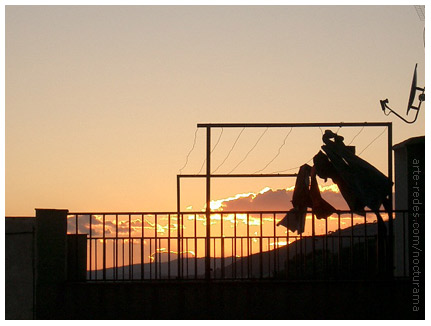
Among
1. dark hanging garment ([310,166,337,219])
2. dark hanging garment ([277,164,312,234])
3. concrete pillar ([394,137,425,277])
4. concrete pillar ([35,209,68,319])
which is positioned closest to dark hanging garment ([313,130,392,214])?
dark hanging garment ([310,166,337,219])

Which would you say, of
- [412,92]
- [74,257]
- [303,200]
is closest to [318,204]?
[303,200]

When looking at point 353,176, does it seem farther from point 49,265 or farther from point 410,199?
point 49,265

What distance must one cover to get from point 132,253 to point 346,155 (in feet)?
13.1

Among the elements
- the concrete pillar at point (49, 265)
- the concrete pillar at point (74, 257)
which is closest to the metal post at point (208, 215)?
the concrete pillar at point (74, 257)

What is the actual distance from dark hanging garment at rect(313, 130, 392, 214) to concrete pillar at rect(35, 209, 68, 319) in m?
4.49

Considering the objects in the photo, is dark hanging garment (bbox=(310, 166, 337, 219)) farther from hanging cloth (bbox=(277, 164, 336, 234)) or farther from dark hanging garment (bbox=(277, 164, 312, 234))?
dark hanging garment (bbox=(277, 164, 312, 234))

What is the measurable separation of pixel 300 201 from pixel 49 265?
4.40m

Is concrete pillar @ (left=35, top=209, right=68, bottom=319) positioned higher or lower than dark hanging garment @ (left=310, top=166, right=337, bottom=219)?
lower

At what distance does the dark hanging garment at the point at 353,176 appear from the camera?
46.0 ft

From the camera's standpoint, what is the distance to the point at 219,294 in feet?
45.6

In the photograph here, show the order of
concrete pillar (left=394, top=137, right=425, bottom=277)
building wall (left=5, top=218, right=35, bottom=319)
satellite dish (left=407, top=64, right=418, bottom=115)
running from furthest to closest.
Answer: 1. concrete pillar (left=394, top=137, right=425, bottom=277)
2. satellite dish (left=407, top=64, right=418, bottom=115)
3. building wall (left=5, top=218, right=35, bottom=319)

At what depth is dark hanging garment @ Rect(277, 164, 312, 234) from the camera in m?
14.8
